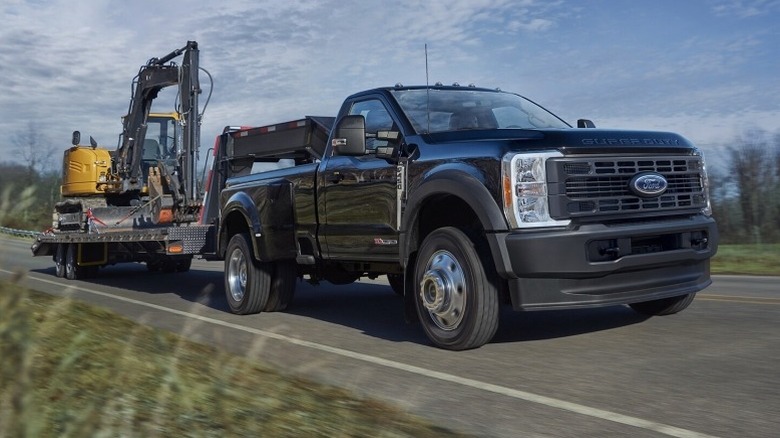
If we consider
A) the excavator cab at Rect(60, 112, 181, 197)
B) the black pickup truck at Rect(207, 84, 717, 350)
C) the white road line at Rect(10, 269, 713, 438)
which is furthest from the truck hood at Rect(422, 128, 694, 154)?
the excavator cab at Rect(60, 112, 181, 197)

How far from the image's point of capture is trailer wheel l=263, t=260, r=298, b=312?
9.91 meters

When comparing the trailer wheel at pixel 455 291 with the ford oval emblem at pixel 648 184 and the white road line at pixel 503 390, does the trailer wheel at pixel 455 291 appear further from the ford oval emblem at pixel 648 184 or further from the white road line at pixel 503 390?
the ford oval emblem at pixel 648 184

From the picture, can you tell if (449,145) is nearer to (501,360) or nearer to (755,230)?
(501,360)

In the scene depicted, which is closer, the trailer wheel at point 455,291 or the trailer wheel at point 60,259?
the trailer wheel at point 455,291

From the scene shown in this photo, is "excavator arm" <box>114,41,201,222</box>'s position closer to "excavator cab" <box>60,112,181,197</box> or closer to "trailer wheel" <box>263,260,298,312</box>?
"excavator cab" <box>60,112,181,197</box>

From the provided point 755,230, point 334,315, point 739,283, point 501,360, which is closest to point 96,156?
point 334,315

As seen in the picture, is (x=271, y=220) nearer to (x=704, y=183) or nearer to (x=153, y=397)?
(x=704, y=183)

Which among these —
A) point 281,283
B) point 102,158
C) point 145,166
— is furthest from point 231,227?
point 102,158

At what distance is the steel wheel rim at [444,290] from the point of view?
6.74m

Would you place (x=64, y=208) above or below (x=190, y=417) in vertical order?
above

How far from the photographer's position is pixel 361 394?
5.34 meters

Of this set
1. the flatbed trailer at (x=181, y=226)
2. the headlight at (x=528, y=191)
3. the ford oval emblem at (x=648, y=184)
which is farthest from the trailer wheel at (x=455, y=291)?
the flatbed trailer at (x=181, y=226)

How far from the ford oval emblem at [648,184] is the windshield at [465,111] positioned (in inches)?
60.7

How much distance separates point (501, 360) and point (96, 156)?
15.6 metres
